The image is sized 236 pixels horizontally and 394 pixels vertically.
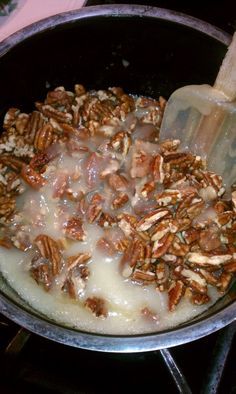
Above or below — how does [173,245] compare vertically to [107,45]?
below

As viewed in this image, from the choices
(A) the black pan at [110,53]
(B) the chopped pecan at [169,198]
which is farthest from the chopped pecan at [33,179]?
(B) the chopped pecan at [169,198]

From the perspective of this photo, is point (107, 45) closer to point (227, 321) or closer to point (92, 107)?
point (92, 107)

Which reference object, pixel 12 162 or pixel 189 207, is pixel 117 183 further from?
pixel 12 162

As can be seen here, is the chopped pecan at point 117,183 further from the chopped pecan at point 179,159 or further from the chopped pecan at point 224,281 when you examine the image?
the chopped pecan at point 224,281

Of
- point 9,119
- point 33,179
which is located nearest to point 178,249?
point 33,179

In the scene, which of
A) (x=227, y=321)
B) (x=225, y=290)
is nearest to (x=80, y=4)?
(x=225, y=290)

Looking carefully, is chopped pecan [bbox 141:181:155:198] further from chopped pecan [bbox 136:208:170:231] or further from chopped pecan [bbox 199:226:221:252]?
chopped pecan [bbox 199:226:221:252]

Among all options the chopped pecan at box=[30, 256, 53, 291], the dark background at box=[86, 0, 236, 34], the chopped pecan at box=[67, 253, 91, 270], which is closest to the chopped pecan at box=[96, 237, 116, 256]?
the chopped pecan at box=[67, 253, 91, 270]
